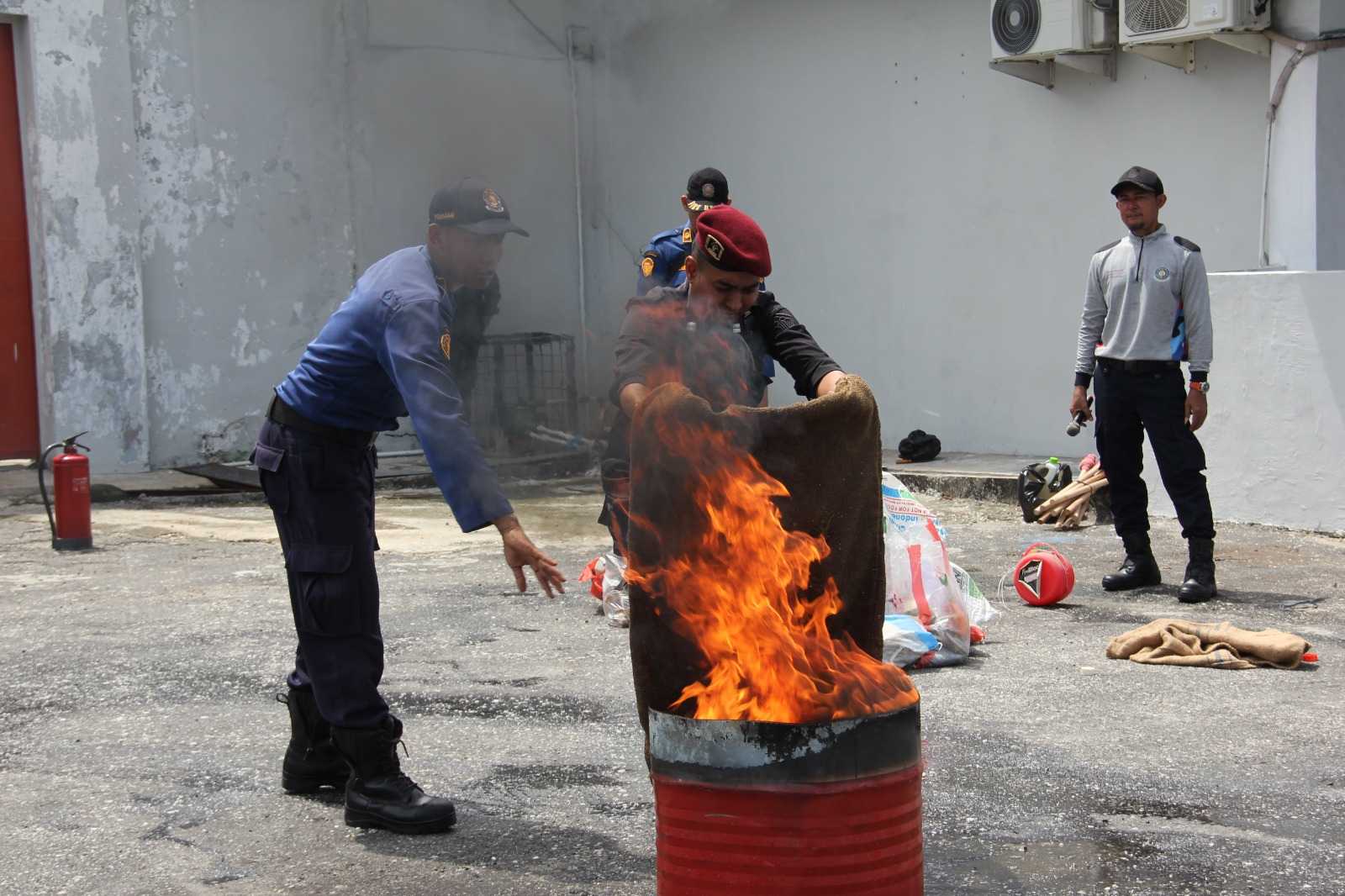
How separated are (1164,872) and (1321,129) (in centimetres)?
654

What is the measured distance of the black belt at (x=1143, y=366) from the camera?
6660 millimetres

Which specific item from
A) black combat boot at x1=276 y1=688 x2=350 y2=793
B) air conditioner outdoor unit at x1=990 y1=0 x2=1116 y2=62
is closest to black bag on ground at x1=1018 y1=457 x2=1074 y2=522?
air conditioner outdoor unit at x1=990 y1=0 x2=1116 y2=62

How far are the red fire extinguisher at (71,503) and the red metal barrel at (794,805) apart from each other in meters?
6.53

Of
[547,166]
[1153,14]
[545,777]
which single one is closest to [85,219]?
[547,166]

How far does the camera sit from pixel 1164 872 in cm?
335

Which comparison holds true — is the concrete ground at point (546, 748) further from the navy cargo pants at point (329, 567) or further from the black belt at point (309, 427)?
the black belt at point (309, 427)

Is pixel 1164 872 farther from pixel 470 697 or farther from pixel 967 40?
pixel 967 40

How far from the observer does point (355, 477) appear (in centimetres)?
387

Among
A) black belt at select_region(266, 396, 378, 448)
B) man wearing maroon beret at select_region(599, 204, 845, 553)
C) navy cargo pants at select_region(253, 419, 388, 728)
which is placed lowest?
navy cargo pants at select_region(253, 419, 388, 728)

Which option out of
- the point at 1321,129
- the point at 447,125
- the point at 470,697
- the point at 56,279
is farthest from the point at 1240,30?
the point at 56,279

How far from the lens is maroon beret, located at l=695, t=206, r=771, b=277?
3.33 m

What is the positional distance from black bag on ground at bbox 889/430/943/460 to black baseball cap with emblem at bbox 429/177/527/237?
7697mm

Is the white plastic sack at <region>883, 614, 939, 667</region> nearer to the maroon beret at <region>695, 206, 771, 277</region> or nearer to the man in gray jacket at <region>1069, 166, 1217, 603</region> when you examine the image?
the man in gray jacket at <region>1069, 166, 1217, 603</region>

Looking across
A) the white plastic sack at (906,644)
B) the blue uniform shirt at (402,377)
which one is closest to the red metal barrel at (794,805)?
the blue uniform shirt at (402,377)
